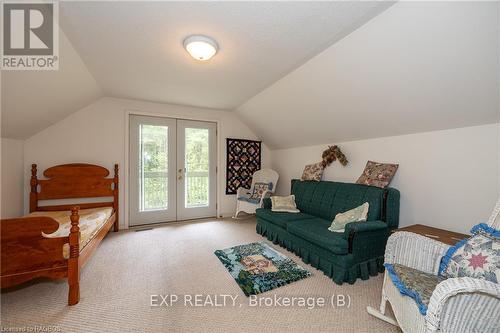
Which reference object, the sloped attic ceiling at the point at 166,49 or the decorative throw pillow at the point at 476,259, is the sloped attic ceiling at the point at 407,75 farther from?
the decorative throw pillow at the point at 476,259

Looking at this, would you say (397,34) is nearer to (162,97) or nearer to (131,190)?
(162,97)

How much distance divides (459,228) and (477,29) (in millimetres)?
1763

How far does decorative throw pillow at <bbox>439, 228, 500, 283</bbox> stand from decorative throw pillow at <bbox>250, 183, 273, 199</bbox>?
2957 millimetres

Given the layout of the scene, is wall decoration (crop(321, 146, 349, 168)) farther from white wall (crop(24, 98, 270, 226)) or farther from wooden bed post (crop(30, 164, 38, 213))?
wooden bed post (crop(30, 164, 38, 213))

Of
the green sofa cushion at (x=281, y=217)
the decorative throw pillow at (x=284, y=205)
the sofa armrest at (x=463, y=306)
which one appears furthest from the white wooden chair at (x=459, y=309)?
the decorative throw pillow at (x=284, y=205)

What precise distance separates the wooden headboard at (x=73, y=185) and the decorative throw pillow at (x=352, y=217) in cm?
355

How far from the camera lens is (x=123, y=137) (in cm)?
369

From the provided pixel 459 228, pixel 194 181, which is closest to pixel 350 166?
pixel 459 228

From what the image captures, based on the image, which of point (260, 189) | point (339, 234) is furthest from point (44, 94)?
point (339, 234)

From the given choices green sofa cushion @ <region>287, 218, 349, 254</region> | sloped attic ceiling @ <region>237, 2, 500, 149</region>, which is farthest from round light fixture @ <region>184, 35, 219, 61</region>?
green sofa cushion @ <region>287, 218, 349, 254</region>

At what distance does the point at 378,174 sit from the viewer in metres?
2.57

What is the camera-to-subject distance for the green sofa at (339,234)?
80.4 inches

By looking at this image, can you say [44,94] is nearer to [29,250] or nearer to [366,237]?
[29,250]

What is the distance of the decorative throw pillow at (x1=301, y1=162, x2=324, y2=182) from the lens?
3488mm
